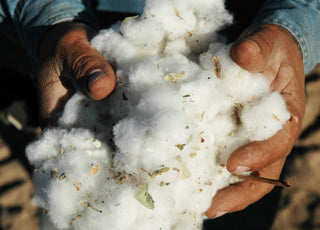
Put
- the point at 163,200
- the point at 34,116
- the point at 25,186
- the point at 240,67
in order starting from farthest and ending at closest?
the point at 34,116, the point at 25,186, the point at 240,67, the point at 163,200

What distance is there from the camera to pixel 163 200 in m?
1.14

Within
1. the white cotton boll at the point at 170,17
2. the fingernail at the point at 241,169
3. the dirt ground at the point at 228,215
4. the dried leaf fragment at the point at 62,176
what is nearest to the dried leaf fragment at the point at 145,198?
the dried leaf fragment at the point at 62,176

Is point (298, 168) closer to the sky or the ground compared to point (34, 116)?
closer to the sky

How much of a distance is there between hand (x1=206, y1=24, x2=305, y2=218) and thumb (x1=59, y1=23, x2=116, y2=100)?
0.57m

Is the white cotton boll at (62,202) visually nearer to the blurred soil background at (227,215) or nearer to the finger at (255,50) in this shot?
Result: the finger at (255,50)

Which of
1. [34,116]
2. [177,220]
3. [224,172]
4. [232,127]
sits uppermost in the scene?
[232,127]

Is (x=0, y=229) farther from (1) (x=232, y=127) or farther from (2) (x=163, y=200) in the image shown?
(1) (x=232, y=127)

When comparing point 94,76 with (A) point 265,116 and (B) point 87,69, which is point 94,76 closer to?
(B) point 87,69

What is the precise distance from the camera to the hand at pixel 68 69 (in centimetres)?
122

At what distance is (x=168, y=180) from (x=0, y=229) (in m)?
2.28

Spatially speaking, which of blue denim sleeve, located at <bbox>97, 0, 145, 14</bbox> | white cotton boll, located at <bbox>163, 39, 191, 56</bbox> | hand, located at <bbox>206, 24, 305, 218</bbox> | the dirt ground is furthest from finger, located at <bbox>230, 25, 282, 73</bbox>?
the dirt ground

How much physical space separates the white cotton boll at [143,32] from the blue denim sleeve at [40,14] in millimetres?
580

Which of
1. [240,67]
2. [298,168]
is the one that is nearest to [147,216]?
[240,67]

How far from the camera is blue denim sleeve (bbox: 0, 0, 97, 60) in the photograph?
1.71 metres
